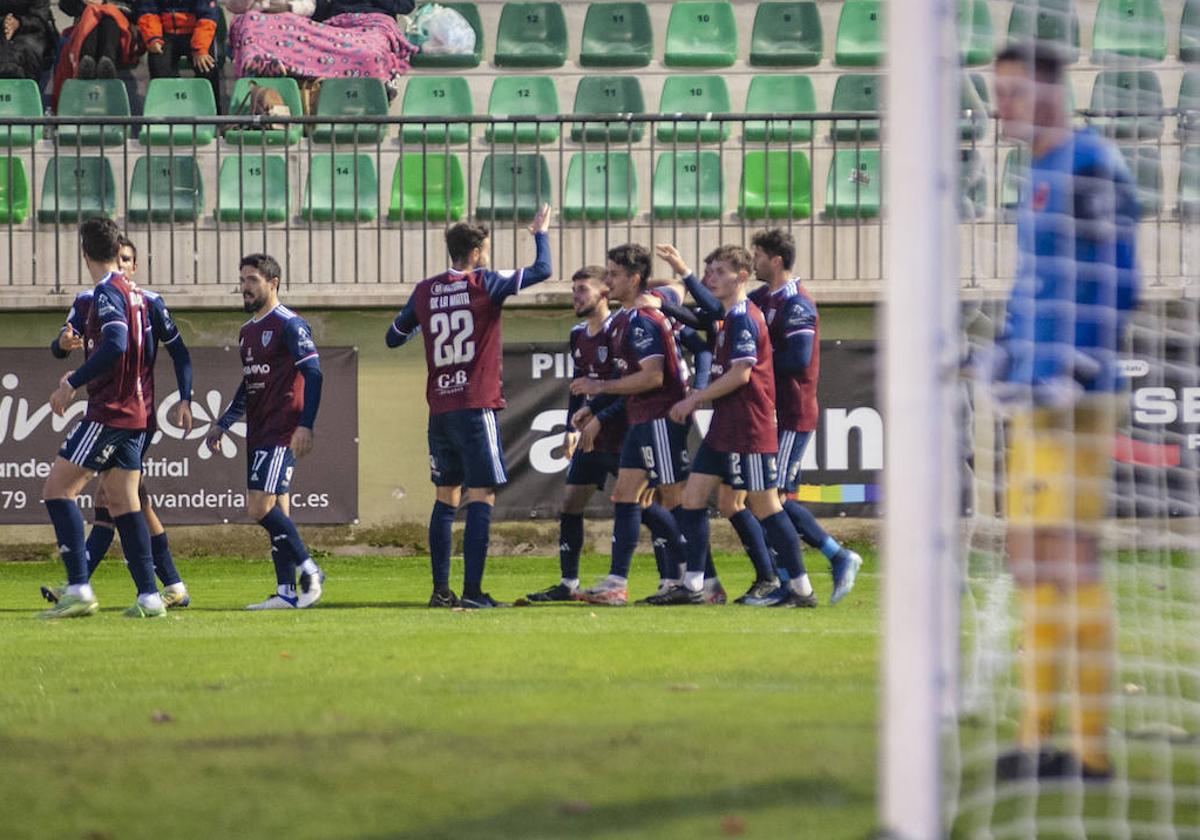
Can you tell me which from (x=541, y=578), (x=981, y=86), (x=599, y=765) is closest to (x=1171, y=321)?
(x=981, y=86)

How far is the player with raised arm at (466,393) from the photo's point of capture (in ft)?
29.2

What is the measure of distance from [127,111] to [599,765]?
1189cm

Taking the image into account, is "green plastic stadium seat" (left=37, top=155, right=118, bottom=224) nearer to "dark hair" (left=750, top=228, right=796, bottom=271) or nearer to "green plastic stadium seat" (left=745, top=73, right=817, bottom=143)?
"green plastic stadium seat" (left=745, top=73, right=817, bottom=143)

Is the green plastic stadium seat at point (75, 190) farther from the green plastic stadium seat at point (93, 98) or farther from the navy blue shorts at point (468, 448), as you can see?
the navy blue shorts at point (468, 448)

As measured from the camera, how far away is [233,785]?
12.7 ft

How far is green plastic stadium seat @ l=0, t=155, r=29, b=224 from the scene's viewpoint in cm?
1335

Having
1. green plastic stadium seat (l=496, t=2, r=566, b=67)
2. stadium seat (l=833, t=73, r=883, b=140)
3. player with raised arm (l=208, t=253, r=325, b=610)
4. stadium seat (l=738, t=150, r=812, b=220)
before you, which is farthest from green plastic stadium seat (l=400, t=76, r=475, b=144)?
player with raised arm (l=208, t=253, r=325, b=610)

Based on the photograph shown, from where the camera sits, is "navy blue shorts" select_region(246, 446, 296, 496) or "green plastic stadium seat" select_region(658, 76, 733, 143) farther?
"green plastic stadium seat" select_region(658, 76, 733, 143)

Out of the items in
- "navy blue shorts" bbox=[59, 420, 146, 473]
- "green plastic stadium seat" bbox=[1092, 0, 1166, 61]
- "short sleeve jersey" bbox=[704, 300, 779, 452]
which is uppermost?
"green plastic stadium seat" bbox=[1092, 0, 1166, 61]

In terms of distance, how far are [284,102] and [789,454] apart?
748 centimetres

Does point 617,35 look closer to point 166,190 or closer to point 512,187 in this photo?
point 512,187

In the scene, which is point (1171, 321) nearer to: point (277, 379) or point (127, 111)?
point (277, 379)

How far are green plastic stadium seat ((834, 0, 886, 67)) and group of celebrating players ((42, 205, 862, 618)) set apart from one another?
7706 millimetres

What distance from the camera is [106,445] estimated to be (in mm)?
8477
